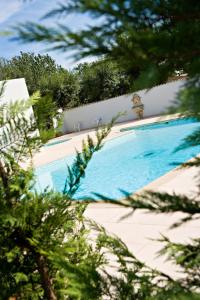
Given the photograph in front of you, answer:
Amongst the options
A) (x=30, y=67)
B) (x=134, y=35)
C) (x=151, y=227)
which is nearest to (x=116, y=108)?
(x=151, y=227)

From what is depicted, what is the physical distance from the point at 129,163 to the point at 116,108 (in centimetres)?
1242

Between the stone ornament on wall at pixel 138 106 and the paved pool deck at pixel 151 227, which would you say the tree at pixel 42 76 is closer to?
the stone ornament on wall at pixel 138 106

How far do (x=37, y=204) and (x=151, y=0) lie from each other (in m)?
2.01

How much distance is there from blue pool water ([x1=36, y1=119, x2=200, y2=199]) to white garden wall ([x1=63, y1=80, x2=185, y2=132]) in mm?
4543

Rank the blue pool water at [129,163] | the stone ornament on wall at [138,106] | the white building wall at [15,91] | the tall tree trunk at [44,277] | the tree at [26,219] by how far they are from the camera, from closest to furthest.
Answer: the tree at [26,219] < the tall tree trunk at [44,277] < the blue pool water at [129,163] < the white building wall at [15,91] < the stone ornament on wall at [138,106]

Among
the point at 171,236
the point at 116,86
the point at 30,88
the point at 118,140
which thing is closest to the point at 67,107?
the point at 116,86

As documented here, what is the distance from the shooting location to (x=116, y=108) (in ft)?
85.8

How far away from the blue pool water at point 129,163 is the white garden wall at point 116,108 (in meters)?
4.54

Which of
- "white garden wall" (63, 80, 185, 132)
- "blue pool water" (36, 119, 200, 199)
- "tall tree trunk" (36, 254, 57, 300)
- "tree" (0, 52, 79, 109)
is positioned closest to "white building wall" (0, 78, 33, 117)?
"tree" (0, 52, 79, 109)

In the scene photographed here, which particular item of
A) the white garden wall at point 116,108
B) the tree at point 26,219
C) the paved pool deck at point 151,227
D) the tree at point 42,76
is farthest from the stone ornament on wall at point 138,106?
the tree at point 26,219

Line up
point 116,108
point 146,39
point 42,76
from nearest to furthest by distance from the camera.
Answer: point 146,39, point 116,108, point 42,76

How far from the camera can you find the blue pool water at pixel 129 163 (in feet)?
38.7

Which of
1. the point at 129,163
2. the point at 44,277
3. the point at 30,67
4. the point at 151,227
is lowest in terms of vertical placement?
the point at 129,163

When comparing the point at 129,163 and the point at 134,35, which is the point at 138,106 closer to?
the point at 129,163
